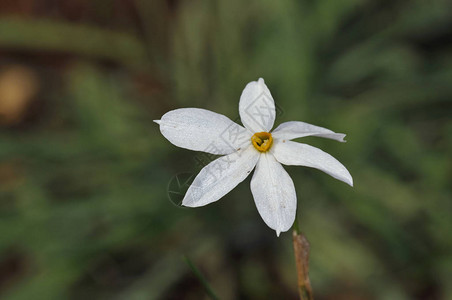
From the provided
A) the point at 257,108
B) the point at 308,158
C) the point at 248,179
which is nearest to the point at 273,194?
the point at 308,158

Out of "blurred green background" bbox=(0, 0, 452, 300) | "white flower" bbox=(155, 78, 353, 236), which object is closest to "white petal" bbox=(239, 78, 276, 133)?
"white flower" bbox=(155, 78, 353, 236)

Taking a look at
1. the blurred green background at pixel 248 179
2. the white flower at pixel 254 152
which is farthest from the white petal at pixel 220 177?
the blurred green background at pixel 248 179

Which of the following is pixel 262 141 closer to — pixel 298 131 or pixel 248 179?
pixel 298 131

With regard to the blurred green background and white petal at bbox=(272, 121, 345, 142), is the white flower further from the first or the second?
the blurred green background

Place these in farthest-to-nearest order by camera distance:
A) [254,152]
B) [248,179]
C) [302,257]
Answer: [248,179], [254,152], [302,257]

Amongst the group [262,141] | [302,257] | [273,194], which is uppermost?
[262,141]

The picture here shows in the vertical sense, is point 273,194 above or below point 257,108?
below

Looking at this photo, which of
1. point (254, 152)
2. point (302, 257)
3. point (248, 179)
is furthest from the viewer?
point (248, 179)
